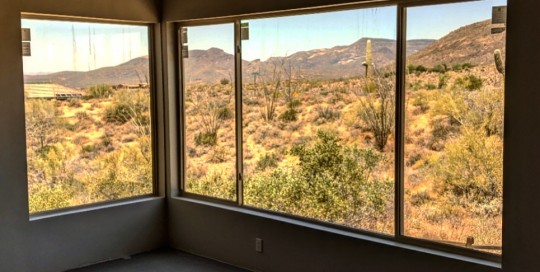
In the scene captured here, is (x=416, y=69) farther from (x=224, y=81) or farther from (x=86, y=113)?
(x=86, y=113)

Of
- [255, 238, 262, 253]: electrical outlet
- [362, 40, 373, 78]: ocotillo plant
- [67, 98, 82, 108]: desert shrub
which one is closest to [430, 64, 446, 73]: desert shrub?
[362, 40, 373, 78]: ocotillo plant

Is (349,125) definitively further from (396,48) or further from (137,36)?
(137,36)

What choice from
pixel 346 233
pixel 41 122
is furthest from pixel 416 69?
pixel 41 122

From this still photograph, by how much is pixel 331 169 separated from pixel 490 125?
1298mm

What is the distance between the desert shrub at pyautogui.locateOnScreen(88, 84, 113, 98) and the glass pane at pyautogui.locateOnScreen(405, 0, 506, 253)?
280 cm

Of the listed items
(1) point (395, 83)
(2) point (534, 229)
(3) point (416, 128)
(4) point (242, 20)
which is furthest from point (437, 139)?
(4) point (242, 20)

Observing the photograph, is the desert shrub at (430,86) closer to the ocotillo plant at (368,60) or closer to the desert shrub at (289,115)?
the ocotillo plant at (368,60)

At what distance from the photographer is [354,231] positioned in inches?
166

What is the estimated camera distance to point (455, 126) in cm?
359

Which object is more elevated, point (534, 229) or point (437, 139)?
point (437, 139)

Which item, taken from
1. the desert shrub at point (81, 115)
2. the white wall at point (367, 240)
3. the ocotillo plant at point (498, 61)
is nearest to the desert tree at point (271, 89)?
the white wall at point (367, 240)

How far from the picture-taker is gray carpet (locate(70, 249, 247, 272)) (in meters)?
4.93

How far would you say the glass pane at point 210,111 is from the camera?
5.07 m

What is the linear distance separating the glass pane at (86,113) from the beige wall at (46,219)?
160mm
